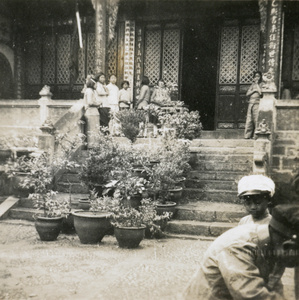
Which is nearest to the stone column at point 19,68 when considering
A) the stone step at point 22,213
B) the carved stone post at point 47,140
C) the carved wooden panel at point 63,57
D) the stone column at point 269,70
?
the carved wooden panel at point 63,57

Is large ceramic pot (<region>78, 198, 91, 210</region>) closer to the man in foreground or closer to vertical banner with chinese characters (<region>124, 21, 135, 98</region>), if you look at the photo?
the man in foreground

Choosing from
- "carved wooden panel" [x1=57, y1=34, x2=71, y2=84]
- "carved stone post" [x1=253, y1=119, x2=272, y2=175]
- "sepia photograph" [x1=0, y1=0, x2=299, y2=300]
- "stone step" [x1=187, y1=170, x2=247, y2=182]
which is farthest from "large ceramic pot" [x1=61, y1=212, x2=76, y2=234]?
"carved wooden panel" [x1=57, y1=34, x2=71, y2=84]

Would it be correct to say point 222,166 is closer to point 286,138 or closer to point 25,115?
point 286,138

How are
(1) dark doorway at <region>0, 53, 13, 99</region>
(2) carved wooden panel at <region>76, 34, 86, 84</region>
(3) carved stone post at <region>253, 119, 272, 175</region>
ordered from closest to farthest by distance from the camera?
(3) carved stone post at <region>253, 119, 272, 175</region>
(2) carved wooden panel at <region>76, 34, 86, 84</region>
(1) dark doorway at <region>0, 53, 13, 99</region>

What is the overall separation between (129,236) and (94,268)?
1.14 m

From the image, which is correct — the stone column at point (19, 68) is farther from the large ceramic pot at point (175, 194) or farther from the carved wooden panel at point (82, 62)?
the large ceramic pot at point (175, 194)

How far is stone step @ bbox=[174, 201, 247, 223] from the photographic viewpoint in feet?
26.1

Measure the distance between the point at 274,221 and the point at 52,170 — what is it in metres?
6.44

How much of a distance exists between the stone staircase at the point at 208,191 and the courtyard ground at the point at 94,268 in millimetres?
429

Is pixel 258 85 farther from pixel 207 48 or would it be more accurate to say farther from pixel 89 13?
Answer: pixel 89 13

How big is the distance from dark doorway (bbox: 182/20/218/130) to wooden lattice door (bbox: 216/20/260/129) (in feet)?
2.64

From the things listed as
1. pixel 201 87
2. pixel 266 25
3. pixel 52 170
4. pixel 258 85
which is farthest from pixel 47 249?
pixel 201 87

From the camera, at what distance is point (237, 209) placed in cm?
815

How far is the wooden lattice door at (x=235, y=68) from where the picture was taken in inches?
554
